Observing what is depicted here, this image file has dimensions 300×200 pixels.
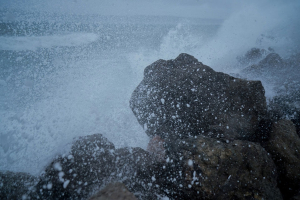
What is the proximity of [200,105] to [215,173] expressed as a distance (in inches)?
32.7

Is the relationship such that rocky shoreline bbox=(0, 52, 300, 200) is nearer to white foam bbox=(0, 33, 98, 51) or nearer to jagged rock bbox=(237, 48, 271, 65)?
white foam bbox=(0, 33, 98, 51)

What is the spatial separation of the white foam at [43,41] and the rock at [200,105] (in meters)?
4.04

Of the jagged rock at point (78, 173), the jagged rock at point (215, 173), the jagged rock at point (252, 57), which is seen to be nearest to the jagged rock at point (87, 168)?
the jagged rock at point (78, 173)

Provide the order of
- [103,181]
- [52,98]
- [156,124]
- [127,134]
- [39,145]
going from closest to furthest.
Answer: [103,181] < [156,124] < [39,145] < [127,134] < [52,98]

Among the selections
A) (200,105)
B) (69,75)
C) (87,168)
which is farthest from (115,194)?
(69,75)

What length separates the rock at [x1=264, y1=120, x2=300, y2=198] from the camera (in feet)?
5.43

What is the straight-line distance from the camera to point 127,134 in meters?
2.83

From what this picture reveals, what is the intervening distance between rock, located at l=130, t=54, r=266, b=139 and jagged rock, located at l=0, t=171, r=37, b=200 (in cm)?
137

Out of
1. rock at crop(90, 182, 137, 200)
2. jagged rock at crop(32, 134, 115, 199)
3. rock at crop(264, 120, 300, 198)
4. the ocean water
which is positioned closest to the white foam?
the ocean water

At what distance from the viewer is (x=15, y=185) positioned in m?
1.40

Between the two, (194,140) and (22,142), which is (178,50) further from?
(22,142)

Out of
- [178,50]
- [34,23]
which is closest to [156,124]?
[178,50]

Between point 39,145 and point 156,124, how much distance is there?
7.36 feet

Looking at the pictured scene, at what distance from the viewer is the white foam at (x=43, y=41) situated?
4.28m
